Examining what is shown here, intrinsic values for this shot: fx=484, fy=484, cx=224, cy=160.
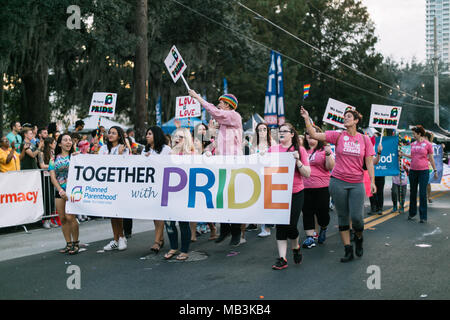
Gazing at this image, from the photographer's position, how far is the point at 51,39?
1698 centimetres

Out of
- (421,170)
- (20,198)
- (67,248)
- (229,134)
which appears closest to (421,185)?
(421,170)

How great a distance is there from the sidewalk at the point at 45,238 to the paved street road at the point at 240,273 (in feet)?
1.26

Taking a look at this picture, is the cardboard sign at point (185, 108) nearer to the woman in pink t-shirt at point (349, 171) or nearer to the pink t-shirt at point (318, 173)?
the pink t-shirt at point (318, 173)

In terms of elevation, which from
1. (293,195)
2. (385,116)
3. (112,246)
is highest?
(385,116)

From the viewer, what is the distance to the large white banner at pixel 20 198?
352 inches

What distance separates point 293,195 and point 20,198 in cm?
570

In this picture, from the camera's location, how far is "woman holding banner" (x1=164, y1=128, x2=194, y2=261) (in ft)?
21.8

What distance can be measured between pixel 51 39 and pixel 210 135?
33.3 feet

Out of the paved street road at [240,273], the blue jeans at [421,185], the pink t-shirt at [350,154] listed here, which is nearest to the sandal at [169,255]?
the paved street road at [240,273]

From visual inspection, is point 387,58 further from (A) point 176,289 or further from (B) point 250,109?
(A) point 176,289

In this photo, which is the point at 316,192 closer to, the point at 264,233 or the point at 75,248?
the point at 264,233

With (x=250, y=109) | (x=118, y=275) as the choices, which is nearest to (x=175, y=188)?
(x=118, y=275)

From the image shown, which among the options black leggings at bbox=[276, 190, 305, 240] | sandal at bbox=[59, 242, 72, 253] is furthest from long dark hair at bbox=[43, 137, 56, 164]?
black leggings at bbox=[276, 190, 305, 240]

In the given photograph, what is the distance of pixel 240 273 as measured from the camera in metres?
5.86
